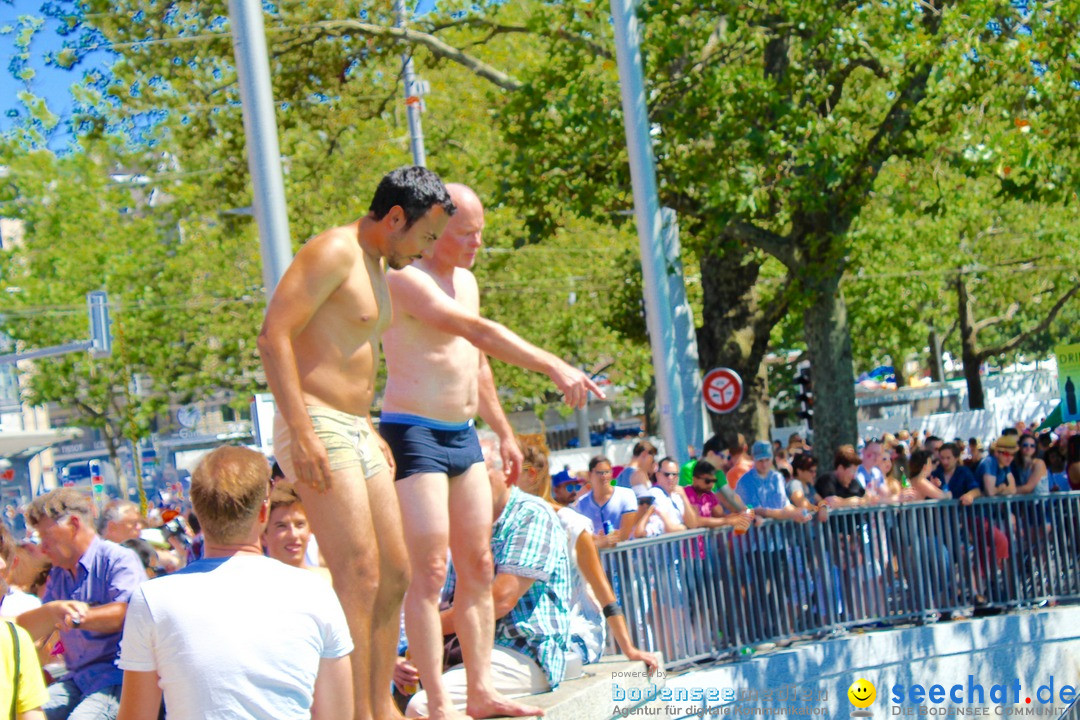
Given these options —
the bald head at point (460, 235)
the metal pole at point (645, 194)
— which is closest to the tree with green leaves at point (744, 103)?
the metal pole at point (645, 194)

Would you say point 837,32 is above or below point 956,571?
above

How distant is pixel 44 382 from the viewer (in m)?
43.7

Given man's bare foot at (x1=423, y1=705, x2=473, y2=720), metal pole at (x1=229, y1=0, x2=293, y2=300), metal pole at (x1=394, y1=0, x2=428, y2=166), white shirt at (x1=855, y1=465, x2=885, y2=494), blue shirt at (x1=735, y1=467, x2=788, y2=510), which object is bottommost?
man's bare foot at (x1=423, y1=705, x2=473, y2=720)

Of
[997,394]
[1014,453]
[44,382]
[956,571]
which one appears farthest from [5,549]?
[997,394]

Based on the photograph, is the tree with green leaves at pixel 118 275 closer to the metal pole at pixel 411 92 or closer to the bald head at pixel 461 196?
the metal pole at pixel 411 92

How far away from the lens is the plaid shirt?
19.7 ft

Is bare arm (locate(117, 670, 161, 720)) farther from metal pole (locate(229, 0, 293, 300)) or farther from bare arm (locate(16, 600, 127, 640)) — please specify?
metal pole (locate(229, 0, 293, 300))

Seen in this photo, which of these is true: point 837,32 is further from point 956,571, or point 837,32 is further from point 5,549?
point 5,549

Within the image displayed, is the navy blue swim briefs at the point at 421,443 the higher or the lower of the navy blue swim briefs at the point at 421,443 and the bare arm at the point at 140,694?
the higher

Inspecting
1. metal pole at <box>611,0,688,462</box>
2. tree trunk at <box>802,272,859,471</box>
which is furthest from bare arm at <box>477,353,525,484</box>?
tree trunk at <box>802,272,859,471</box>

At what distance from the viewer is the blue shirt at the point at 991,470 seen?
38.5ft

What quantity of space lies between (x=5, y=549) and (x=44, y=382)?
40.7m

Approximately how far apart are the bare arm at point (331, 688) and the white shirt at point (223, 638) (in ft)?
0.72

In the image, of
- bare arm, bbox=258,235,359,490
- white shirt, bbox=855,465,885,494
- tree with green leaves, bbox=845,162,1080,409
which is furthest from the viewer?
tree with green leaves, bbox=845,162,1080,409
